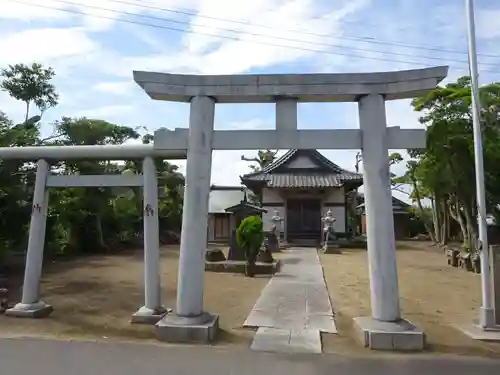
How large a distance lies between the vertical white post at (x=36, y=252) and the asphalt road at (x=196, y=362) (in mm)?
2324

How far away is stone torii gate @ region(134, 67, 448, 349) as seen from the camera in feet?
21.9

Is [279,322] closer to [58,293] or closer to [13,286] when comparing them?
[58,293]

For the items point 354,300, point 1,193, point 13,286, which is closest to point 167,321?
point 354,300

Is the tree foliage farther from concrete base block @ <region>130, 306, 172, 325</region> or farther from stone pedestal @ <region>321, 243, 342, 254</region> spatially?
stone pedestal @ <region>321, 243, 342, 254</region>

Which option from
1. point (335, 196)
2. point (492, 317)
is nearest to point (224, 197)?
point (335, 196)

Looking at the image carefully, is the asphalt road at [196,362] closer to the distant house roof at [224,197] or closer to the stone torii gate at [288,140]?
the stone torii gate at [288,140]

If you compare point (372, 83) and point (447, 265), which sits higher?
point (372, 83)

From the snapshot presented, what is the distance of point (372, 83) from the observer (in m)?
6.92

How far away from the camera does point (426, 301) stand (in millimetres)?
10898

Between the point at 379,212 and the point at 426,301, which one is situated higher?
the point at 379,212

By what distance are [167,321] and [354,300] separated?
5532mm

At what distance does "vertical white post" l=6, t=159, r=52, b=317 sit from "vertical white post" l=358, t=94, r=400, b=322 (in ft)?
20.0

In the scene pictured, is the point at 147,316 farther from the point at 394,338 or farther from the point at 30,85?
the point at 30,85

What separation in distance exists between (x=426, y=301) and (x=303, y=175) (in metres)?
21.1
